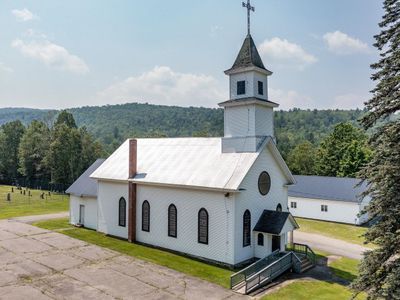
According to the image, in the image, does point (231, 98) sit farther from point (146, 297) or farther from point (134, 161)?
point (146, 297)

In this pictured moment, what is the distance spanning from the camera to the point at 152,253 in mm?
25844

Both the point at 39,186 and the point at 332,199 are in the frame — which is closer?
the point at 332,199

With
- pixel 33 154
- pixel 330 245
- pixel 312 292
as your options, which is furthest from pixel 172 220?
pixel 33 154

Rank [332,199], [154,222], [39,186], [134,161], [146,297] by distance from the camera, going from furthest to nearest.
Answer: [39,186]
[332,199]
[134,161]
[154,222]
[146,297]

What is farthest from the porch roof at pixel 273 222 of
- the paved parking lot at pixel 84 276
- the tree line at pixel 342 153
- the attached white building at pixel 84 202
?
the tree line at pixel 342 153

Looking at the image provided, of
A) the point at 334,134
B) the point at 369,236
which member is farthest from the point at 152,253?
the point at 334,134

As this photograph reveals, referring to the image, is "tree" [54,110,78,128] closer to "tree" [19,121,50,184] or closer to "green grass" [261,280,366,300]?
"tree" [19,121,50,184]

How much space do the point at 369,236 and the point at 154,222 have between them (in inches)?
713

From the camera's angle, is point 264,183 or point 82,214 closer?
point 264,183

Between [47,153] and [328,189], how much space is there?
176ft

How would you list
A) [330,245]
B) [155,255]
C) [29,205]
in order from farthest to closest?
[29,205] → [330,245] → [155,255]

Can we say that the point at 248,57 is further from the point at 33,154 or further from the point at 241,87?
the point at 33,154

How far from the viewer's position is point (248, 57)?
25.8 metres

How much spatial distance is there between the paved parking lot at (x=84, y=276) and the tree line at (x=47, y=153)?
43090 millimetres
